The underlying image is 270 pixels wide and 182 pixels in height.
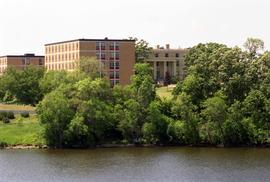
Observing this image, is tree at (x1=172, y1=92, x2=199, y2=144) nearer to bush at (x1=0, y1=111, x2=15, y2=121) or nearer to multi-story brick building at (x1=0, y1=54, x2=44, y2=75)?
bush at (x1=0, y1=111, x2=15, y2=121)

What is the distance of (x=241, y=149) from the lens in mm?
104875

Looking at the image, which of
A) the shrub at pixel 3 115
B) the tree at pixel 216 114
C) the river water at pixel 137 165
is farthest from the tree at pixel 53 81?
the tree at pixel 216 114

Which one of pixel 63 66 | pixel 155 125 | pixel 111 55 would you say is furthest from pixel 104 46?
pixel 155 125

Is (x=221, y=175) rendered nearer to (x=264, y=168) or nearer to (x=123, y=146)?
(x=264, y=168)

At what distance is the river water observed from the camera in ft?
244

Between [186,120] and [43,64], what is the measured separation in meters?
95.6

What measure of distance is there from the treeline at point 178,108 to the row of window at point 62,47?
40516 millimetres

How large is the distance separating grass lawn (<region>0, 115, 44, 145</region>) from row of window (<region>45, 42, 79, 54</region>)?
42597 millimetres

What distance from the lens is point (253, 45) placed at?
120 m

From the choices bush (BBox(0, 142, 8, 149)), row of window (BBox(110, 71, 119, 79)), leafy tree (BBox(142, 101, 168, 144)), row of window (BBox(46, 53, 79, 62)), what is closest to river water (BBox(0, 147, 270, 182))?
leafy tree (BBox(142, 101, 168, 144))

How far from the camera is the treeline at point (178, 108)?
108125 mm

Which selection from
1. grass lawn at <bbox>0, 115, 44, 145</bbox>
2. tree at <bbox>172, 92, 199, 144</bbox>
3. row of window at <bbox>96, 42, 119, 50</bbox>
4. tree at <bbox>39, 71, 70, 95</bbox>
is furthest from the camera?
row of window at <bbox>96, 42, 119, 50</bbox>

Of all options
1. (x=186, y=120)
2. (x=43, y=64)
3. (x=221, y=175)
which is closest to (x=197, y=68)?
(x=186, y=120)

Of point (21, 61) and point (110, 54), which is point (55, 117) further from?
point (21, 61)
